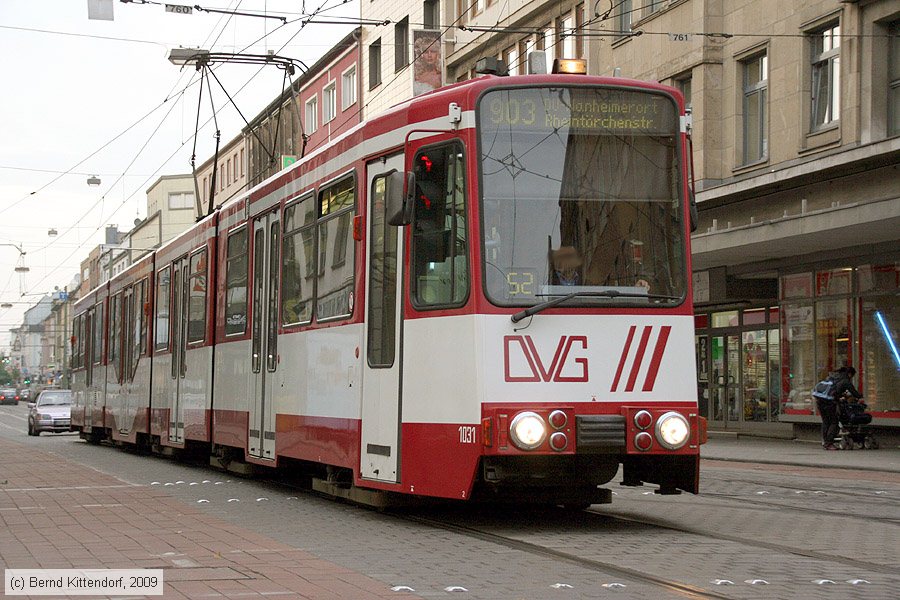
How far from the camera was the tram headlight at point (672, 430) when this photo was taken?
10.6 m

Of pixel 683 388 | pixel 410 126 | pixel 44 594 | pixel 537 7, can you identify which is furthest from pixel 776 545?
pixel 537 7

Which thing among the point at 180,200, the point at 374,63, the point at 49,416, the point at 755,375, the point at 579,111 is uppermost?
the point at 180,200

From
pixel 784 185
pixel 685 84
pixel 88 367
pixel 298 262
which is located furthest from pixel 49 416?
pixel 298 262

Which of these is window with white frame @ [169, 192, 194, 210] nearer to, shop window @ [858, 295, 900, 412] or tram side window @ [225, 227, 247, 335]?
shop window @ [858, 295, 900, 412]

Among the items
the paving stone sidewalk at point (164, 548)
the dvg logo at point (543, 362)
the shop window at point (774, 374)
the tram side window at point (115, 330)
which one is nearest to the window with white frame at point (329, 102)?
the shop window at point (774, 374)

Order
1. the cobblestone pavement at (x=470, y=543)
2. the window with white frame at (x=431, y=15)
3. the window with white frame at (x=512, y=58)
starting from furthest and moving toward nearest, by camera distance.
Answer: the window with white frame at (x=431, y=15)
the window with white frame at (x=512, y=58)
the cobblestone pavement at (x=470, y=543)

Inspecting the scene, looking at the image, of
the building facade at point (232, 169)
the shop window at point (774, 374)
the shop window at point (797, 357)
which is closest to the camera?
the shop window at point (797, 357)

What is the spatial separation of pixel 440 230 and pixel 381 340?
1.26m

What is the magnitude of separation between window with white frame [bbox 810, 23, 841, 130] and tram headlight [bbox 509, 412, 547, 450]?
54.6 ft

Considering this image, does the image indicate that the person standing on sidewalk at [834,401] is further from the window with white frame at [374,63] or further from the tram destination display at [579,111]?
the window with white frame at [374,63]

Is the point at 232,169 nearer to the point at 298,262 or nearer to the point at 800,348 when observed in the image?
the point at 800,348

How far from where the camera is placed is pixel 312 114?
5994cm

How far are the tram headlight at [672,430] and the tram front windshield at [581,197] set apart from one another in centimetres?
88

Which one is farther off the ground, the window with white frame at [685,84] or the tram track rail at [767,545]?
the window with white frame at [685,84]
